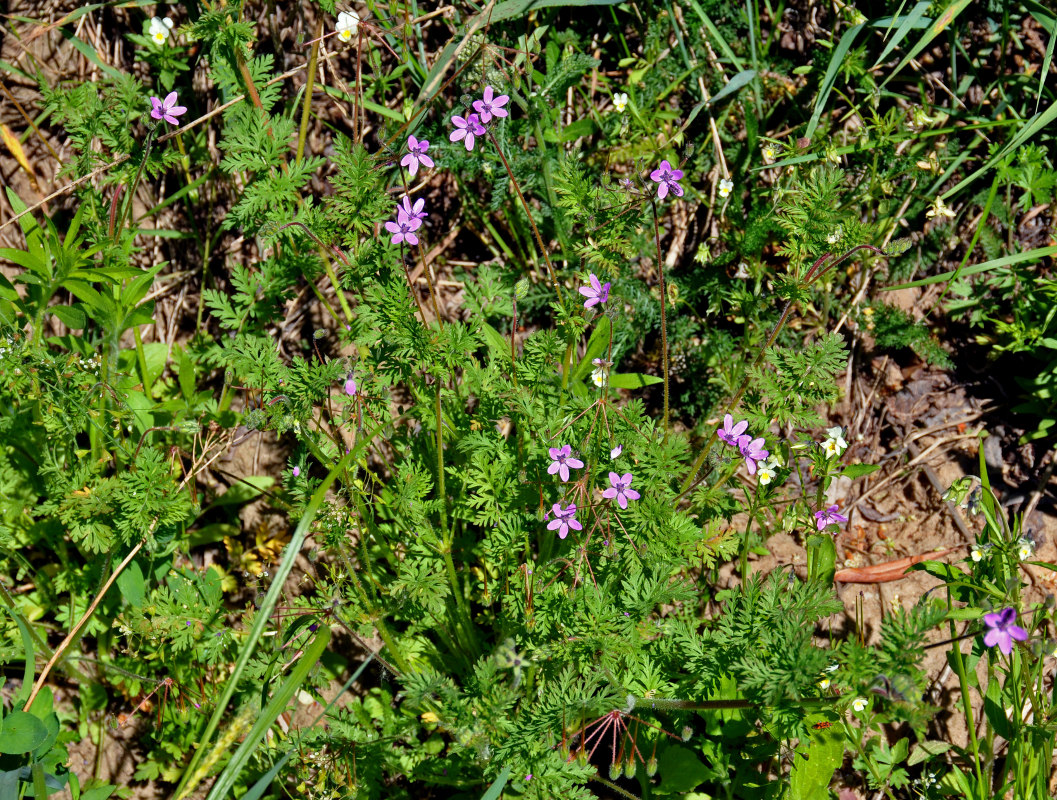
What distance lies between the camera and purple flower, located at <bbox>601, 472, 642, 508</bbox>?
2.73 meters

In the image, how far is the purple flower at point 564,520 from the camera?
2.72m

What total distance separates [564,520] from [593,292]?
2.65 feet

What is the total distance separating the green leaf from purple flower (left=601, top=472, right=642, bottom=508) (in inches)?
85.7

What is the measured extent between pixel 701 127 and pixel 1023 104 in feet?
5.28

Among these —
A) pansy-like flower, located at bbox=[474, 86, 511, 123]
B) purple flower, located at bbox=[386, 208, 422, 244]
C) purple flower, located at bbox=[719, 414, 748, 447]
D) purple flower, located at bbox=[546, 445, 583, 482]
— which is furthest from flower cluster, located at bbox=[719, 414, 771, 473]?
pansy-like flower, located at bbox=[474, 86, 511, 123]

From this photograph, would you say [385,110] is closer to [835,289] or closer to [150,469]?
[150,469]

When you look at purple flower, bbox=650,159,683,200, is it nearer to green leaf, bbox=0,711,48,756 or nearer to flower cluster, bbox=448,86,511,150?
flower cluster, bbox=448,86,511,150

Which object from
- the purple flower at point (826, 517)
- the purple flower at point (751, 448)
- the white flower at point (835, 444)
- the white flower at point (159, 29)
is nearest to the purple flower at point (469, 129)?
the purple flower at point (751, 448)

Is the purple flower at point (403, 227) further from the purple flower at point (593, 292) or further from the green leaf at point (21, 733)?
the green leaf at point (21, 733)

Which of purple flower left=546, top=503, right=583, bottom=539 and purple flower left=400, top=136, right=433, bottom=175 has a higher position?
purple flower left=400, top=136, right=433, bottom=175

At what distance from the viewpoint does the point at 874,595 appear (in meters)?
3.85

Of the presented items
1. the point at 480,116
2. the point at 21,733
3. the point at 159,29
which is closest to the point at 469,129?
the point at 480,116

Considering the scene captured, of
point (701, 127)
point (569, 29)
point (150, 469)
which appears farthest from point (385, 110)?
point (150, 469)

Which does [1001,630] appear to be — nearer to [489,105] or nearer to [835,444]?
[835,444]
